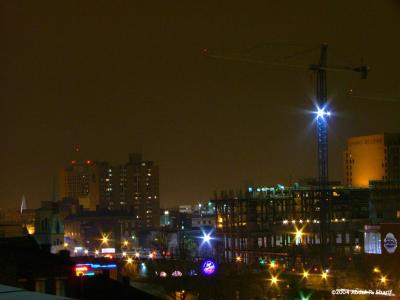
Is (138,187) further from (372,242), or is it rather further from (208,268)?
(208,268)

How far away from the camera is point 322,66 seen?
6100 centimetres

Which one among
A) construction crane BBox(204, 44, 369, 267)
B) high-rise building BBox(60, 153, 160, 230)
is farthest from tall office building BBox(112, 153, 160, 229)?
construction crane BBox(204, 44, 369, 267)

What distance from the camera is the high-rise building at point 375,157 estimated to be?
331ft

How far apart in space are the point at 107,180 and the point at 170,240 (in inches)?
1982

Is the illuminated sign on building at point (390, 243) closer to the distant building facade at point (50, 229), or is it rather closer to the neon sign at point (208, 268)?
the neon sign at point (208, 268)

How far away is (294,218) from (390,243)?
2853 centimetres

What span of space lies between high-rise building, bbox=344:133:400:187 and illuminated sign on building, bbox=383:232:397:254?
5555 cm

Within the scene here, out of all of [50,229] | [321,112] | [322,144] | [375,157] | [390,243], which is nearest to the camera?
[390,243]

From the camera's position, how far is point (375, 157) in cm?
10150

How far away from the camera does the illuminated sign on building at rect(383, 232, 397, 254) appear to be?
42.7 metres

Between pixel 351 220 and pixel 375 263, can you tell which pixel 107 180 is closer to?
pixel 351 220

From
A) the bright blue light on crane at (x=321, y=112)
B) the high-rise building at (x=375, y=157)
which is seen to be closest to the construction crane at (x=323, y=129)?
the bright blue light on crane at (x=321, y=112)

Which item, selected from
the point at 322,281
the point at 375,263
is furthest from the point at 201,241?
the point at 322,281

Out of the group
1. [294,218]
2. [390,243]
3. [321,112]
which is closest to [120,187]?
[294,218]
